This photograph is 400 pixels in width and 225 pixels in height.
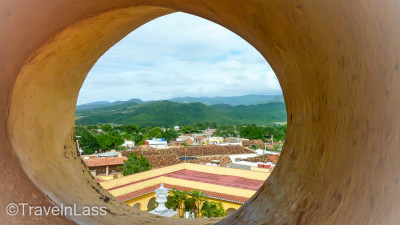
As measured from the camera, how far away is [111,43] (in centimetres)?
294

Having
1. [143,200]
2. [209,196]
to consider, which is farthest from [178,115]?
[209,196]

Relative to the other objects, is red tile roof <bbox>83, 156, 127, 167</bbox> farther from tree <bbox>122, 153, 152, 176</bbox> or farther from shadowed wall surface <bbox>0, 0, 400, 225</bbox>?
shadowed wall surface <bbox>0, 0, 400, 225</bbox>

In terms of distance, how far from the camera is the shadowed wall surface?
1.08 metres

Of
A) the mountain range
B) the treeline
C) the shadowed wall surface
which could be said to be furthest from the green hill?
the shadowed wall surface

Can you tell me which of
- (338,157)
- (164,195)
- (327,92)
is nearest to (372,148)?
(338,157)

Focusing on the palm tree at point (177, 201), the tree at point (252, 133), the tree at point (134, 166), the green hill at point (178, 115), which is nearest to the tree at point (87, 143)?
the tree at point (134, 166)

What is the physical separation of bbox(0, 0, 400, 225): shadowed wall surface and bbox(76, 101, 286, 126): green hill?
86.4 meters

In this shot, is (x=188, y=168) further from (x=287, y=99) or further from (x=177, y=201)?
(x=287, y=99)

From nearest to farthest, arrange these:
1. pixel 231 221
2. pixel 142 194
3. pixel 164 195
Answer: pixel 231 221
pixel 164 195
pixel 142 194

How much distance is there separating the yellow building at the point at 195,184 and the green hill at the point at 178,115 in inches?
2839

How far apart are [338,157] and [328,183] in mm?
130

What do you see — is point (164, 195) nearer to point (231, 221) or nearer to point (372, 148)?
point (231, 221)

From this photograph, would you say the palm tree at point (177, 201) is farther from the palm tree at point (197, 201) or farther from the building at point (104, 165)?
the building at point (104, 165)

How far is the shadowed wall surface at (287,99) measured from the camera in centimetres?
108
